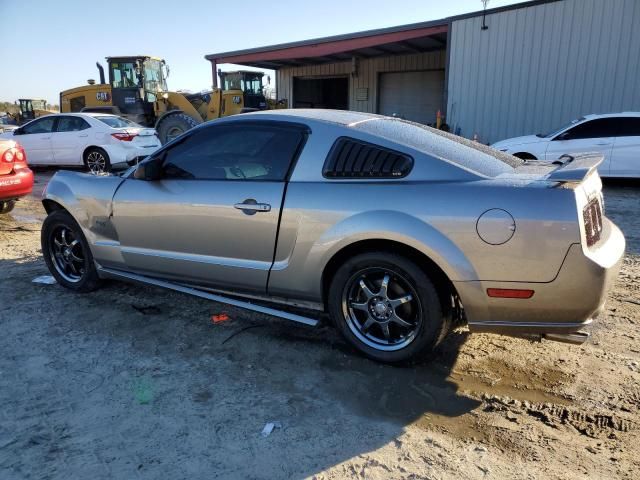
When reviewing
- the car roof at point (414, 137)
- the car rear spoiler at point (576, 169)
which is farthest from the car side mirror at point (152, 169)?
the car rear spoiler at point (576, 169)

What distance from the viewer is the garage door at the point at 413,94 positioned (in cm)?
2312

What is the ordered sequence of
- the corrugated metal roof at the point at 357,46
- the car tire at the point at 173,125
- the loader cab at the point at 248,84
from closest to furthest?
the car tire at the point at 173,125, the corrugated metal roof at the point at 357,46, the loader cab at the point at 248,84

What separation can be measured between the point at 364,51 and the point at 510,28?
27.9ft

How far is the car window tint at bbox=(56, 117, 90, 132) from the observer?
11.9 meters

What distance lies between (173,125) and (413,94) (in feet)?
41.2

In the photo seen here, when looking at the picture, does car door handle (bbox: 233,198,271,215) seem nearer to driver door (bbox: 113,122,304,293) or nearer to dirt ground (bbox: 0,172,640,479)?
driver door (bbox: 113,122,304,293)

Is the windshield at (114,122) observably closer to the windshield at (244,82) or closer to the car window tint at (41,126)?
the car window tint at (41,126)

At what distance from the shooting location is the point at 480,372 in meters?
3.21

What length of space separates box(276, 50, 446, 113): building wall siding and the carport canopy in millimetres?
541

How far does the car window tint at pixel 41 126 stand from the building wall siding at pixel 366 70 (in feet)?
48.3

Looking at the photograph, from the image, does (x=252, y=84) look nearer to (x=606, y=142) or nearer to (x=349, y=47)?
(x=349, y=47)

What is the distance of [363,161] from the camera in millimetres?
3213

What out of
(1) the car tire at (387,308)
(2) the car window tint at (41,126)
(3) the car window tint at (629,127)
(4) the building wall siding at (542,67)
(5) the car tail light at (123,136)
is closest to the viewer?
(1) the car tire at (387,308)

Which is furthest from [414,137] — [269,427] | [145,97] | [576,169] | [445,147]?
[145,97]
